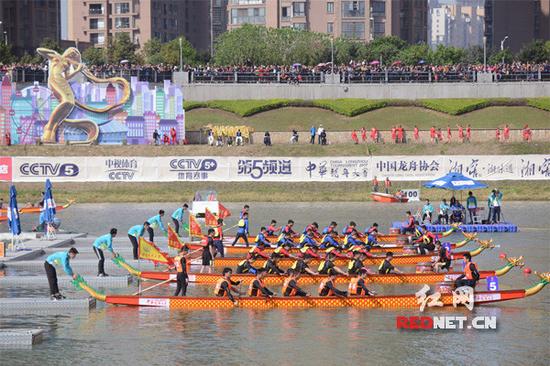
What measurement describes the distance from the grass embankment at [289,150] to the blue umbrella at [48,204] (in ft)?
74.2

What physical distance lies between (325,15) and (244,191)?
87.5 metres

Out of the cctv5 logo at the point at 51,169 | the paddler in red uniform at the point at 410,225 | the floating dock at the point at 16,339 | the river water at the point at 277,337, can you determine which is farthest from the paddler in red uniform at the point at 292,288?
the cctv5 logo at the point at 51,169

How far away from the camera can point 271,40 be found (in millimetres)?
122812

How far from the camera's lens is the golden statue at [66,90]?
240 ft

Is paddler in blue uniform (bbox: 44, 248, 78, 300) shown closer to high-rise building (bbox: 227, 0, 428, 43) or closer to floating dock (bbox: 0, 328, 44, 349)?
floating dock (bbox: 0, 328, 44, 349)

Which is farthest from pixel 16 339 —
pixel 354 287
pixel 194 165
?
pixel 194 165

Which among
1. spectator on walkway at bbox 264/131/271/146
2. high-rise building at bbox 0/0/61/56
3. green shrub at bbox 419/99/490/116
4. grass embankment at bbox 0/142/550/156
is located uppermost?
high-rise building at bbox 0/0/61/56

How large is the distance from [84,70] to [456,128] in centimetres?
2654

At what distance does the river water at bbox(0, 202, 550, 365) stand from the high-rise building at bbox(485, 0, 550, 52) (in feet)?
439

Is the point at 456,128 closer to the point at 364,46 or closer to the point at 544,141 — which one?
the point at 544,141

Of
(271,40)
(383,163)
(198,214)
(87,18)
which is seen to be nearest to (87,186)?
(198,214)

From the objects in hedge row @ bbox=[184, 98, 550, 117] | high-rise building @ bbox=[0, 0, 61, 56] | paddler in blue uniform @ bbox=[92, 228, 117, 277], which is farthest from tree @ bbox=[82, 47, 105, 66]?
paddler in blue uniform @ bbox=[92, 228, 117, 277]

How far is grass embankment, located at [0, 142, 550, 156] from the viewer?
233 ft

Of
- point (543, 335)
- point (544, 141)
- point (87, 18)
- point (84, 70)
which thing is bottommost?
point (543, 335)
